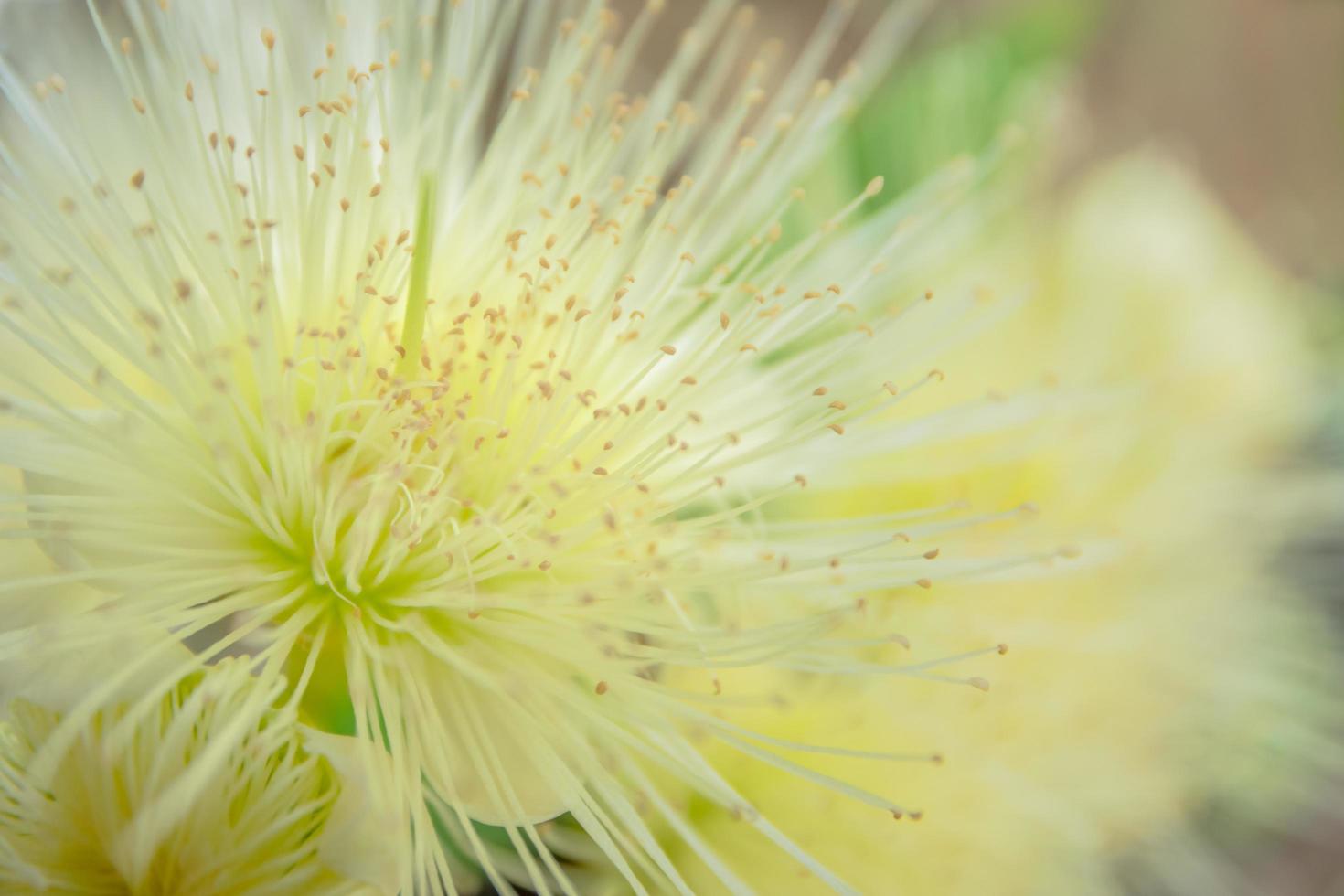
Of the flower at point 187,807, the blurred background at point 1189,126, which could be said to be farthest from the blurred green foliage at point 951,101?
the flower at point 187,807

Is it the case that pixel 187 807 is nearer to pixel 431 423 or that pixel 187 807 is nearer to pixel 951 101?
pixel 431 423

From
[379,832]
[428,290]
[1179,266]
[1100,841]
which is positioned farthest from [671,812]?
[1179,266]

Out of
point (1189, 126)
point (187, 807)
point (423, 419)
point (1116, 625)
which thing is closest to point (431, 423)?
point (423, 419)

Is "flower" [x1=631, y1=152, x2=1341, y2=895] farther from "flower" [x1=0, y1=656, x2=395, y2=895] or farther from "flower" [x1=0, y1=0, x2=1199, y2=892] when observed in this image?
"flower" [x1=0, y1=656, x2=395, y2=895]

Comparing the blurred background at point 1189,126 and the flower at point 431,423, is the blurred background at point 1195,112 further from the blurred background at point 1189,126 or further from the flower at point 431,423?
the flower at point 431,423

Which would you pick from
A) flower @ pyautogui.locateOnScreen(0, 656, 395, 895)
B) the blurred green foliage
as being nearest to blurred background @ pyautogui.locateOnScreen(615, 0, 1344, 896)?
the blurred green foliage

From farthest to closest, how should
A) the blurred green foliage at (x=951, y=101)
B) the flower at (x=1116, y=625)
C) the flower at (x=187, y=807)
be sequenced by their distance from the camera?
1. the blurred green foliage at (x=951, y=101)
2. the flower at (x=1116, y=625)
3. the flower at (x=187, y=807)

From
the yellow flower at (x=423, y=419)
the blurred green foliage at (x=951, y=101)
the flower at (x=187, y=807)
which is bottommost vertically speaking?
the flower at (x=187, y=807)
